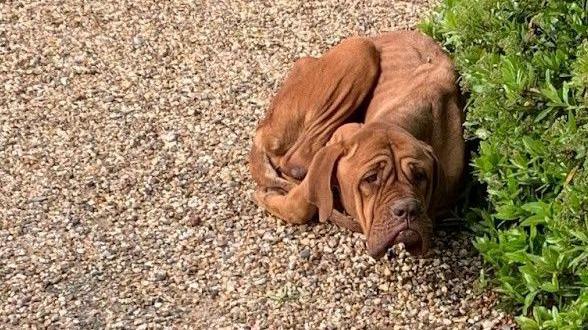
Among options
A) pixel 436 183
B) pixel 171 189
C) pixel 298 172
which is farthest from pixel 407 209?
pixel 171 189

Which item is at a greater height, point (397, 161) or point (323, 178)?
point (397, 161)

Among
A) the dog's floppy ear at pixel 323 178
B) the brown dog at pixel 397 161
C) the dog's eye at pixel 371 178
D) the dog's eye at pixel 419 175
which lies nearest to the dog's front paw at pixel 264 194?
the brown dog at pixel 397 161

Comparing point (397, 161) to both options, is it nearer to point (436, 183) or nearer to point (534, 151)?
point (436, 183)

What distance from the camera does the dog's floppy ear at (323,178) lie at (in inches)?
254

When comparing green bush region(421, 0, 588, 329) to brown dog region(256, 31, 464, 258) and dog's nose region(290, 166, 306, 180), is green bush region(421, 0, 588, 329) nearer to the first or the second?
brown dog region(256, 31, 464, 258)

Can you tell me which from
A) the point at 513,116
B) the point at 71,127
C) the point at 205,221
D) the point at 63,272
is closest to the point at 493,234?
the point at 513,116

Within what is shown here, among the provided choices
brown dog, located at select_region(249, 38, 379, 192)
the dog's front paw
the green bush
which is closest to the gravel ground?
the dog's front paw

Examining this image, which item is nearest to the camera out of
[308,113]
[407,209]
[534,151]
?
[534,151]

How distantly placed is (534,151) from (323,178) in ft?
4.24

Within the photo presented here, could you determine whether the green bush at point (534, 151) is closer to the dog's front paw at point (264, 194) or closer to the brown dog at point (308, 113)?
the brown dog at point (308, 113)

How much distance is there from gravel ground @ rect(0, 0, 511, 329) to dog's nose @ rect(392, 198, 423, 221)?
49 cm

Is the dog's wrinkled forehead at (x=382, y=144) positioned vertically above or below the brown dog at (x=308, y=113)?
above

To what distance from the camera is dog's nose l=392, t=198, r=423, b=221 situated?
19.7ft

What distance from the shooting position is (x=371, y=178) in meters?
6.21
